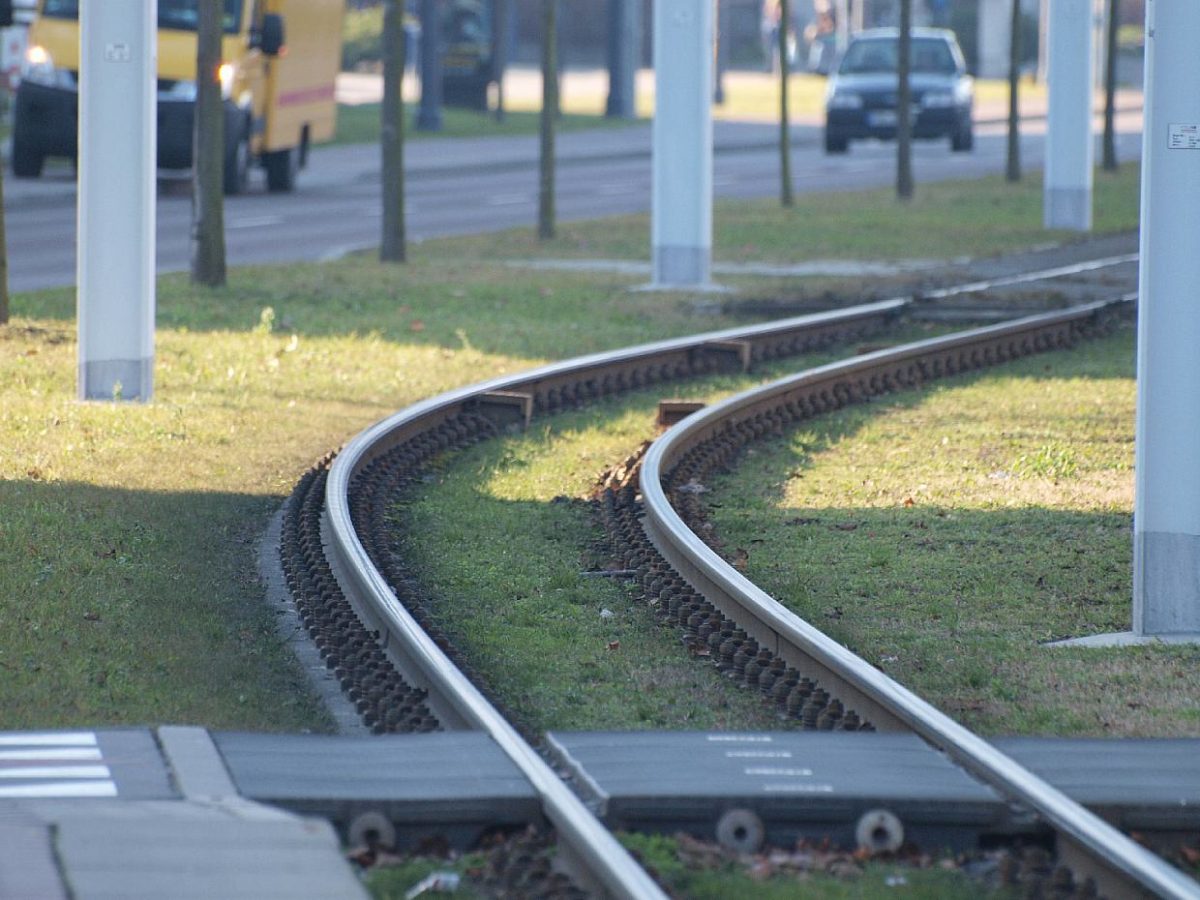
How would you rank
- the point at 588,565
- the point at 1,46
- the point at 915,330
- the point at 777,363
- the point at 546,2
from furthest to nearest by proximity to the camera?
1. the point at 1,46
2. the point at 546,2
3. the point at 915,330
4. the point at 777,363
5. the point at 588,565

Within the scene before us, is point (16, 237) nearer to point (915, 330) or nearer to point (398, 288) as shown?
point (398, 288)

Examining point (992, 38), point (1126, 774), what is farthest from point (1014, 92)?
point (992, 38)

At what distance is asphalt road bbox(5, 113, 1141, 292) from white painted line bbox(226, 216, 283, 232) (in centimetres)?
1

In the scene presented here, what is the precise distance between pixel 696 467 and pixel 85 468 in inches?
118

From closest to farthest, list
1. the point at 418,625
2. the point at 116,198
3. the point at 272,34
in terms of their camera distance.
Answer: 1. the point at 418,625
2. the point at 116,198
3. the point at 272,34

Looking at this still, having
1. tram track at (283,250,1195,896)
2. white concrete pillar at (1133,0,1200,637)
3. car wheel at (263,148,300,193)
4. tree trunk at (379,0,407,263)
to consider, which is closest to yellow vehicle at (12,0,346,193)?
car wheel at (263,148,300,193)

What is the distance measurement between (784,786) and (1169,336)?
3.13 metres

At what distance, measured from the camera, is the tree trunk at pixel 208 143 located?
710 inches

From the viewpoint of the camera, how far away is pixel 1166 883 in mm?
4762

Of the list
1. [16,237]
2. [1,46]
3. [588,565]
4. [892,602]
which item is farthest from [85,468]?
[1,46]

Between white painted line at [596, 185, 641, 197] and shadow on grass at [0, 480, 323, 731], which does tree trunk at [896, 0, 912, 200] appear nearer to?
white painted line at [596, 185, 641, 197]

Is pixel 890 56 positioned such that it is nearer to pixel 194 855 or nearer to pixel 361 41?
pixel 194 855

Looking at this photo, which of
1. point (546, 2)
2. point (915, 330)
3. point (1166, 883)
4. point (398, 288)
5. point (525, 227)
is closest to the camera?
point (1166, 883)

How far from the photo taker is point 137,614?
7.86 meters
